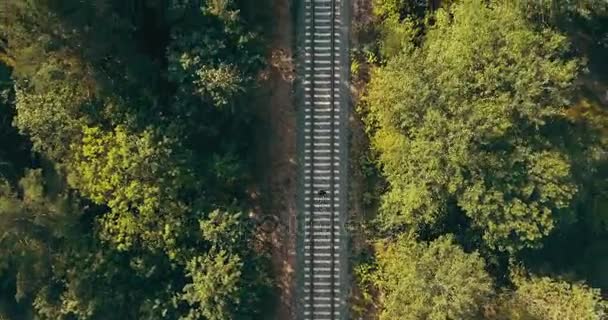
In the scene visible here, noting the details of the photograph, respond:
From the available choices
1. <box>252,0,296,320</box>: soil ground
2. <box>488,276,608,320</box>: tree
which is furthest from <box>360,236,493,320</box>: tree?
<box>252,0,296,320</box>: soil ground

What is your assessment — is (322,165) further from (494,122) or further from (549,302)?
(549,302)

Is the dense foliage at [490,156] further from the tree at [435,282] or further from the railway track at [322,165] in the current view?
the railway track at [322,165]

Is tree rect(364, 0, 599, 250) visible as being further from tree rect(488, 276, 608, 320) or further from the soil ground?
the soil ground

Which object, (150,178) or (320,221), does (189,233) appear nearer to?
(150,178)

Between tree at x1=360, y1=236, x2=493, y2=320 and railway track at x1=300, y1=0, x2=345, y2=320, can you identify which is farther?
railway track at x1=300, y1=0, x2=345, y2=320

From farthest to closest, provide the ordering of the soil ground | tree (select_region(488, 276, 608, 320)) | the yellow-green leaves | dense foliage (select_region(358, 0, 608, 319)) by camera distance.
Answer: the soil ground, tree (select_region(488, 276, 608, 320)), the yellow-green leaves, dense foliage (select_region(358, 0, 608, 319))

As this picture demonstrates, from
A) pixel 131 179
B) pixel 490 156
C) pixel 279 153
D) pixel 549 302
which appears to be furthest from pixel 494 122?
pixel 131 179
